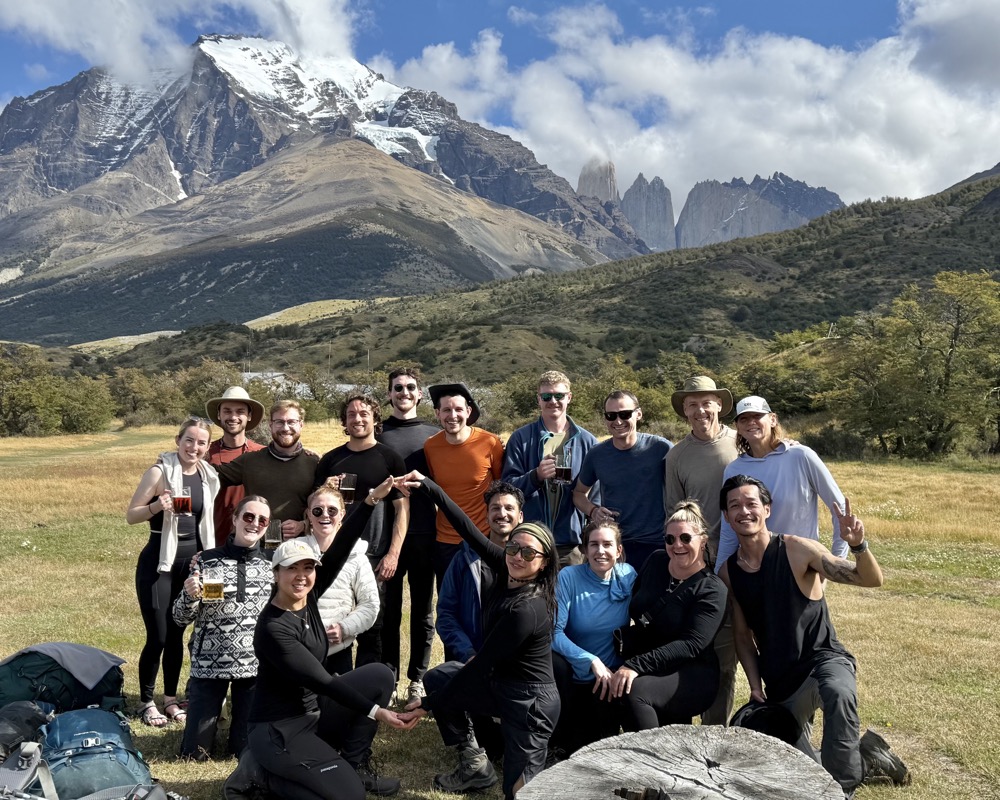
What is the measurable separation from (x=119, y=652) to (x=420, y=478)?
4.74m

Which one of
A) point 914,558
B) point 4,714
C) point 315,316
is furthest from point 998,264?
point 315,316

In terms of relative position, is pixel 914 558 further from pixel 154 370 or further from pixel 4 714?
pixel 154 370

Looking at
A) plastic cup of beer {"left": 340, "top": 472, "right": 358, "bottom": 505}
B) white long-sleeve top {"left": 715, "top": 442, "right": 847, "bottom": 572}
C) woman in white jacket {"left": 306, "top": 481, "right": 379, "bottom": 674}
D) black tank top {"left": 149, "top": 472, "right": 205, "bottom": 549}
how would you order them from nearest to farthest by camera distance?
woman in white jacket {"left": 306, "top": 481, "right": 379, "bottom": 674} → white long-sleeve top {"left": 715, "top": 442, "right": 847, "bottom": 572} → plastic cup of beer {"left": 340, "top": 472, "right": 358, "bottom": 505} → black tank top {"left": 149, "top": 472, "right": 205, "bottom": 549}

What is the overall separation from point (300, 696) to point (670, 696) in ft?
6.97

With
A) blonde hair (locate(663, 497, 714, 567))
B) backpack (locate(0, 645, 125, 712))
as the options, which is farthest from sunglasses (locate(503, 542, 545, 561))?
backpack (locate(0, 645, 125, 712))

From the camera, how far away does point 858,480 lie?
88.4ft

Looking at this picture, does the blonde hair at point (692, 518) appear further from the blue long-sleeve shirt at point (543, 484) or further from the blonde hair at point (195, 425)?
the blonde hair at point (195, 425)

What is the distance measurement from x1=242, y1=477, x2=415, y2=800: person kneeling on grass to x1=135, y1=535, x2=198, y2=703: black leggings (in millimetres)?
1790

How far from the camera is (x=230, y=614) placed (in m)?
5.32

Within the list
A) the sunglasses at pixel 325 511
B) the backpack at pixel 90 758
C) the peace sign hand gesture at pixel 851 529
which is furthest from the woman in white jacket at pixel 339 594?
the peace sign hand gesture at pixel 851 529

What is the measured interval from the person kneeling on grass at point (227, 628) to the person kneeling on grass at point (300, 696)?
890 mm

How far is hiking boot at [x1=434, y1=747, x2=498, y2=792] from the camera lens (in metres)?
4.87

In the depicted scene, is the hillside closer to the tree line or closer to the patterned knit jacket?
the tree line

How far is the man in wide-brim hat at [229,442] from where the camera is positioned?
20.9 feet
